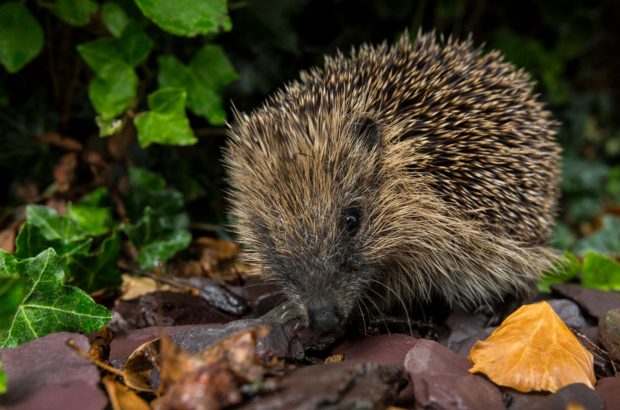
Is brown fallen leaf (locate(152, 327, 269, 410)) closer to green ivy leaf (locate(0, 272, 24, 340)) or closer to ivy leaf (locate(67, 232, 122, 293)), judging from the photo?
green ivy leaf (locate(0, 272, 24, 340))

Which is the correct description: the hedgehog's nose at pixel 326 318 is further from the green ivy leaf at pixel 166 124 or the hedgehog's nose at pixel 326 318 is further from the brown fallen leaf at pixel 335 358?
the green ivy leaf at pixel 166 124

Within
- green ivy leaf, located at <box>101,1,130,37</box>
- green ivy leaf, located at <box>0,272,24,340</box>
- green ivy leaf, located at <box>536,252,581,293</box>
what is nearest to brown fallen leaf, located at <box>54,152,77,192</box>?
green ivy leaf, located at <box>101,1,130,37</box>

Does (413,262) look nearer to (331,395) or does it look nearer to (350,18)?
(331,395)

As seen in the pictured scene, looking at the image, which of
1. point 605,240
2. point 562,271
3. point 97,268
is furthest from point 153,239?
point 605,240

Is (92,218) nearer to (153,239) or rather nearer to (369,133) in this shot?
→ (153,239)

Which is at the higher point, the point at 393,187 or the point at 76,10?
the point at 76,10

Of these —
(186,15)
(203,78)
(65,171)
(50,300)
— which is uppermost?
(186,15)

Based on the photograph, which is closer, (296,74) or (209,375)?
(209,375)
